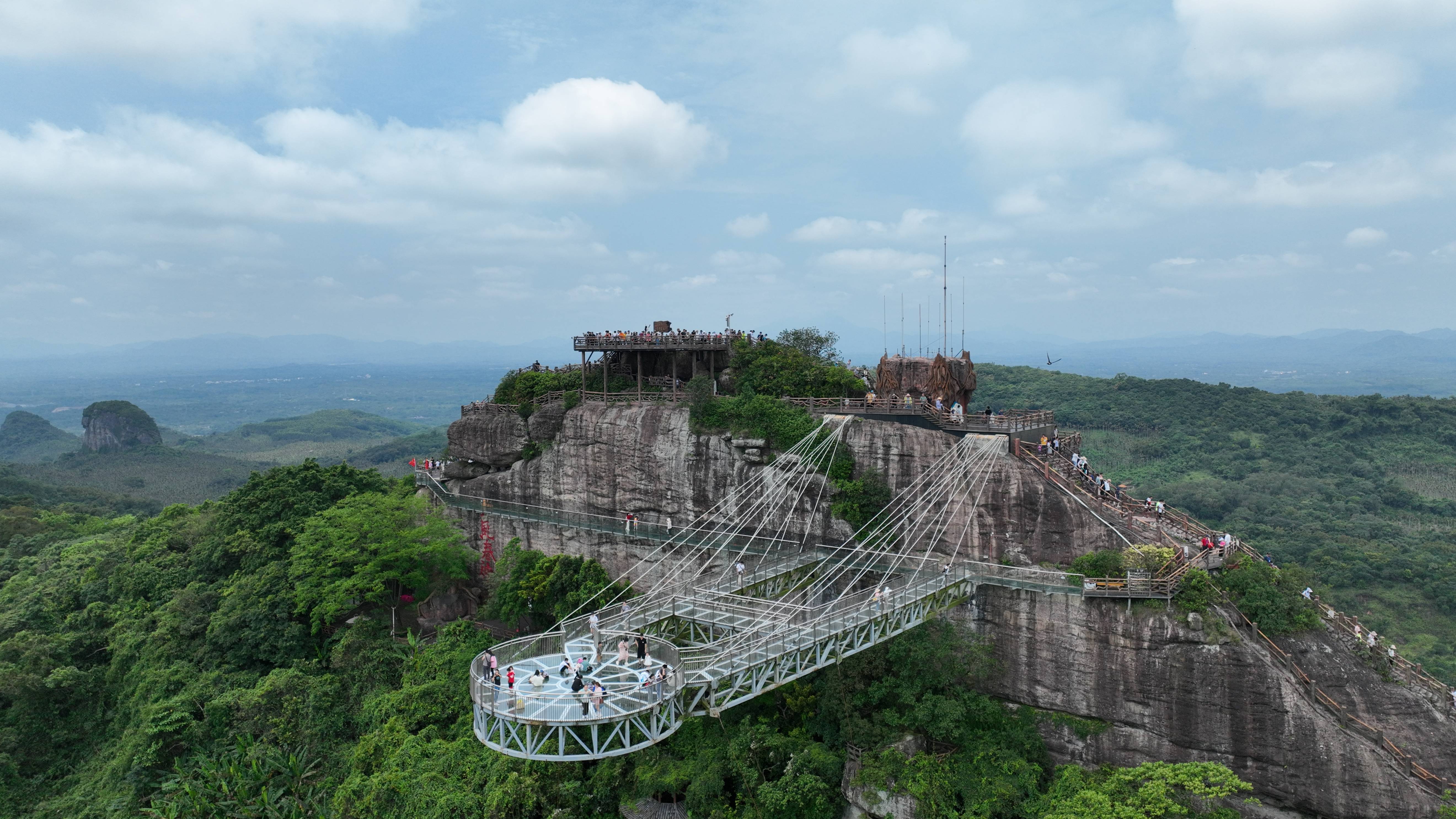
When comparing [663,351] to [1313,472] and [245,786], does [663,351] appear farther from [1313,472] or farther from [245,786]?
[1313,472]

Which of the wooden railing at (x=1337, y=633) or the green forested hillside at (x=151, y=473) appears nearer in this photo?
the wooden railing at (x=1337, y=633)

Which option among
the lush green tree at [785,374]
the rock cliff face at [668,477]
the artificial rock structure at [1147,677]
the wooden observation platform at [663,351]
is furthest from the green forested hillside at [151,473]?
the artificial rock structure at [1147,677]

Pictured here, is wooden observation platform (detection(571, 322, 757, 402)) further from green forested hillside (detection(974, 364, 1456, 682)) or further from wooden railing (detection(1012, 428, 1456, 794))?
green forested hillside (detection(974, 364, 1456, 682))

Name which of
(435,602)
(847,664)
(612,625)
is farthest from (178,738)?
(847,664)

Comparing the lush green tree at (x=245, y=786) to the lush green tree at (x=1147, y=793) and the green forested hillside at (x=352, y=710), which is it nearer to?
the green forested hillside at (x=352, y=710)

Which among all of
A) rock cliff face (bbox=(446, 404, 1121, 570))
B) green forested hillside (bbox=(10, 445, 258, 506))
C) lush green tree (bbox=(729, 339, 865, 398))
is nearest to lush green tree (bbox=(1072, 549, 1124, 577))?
rock cliff face (bbox=(446, 404, 1121, 570))

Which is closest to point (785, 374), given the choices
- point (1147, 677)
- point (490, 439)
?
point (490, 439)

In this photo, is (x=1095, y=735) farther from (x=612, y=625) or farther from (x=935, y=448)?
(x=612, y=625)
